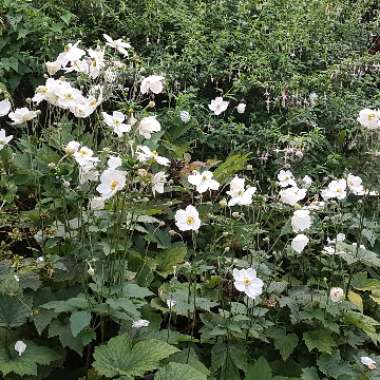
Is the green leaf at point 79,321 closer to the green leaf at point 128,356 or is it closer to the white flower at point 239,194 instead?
the green leaf at point 128,356

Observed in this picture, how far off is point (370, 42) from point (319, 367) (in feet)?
10.9

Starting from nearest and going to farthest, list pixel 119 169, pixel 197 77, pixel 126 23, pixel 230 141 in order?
pixel 119 169, pixel 230 141, pixel 197 77, pixel 126 23

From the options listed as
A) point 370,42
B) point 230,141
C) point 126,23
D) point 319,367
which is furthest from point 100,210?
point 370,42

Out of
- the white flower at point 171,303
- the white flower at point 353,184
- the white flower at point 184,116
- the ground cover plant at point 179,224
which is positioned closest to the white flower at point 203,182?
the ground cover plant at point 179,224

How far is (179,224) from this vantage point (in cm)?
219

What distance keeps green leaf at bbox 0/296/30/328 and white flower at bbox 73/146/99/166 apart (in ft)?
1.86

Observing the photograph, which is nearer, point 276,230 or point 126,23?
point 276,230

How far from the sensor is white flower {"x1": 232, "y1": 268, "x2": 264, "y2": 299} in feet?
6.99

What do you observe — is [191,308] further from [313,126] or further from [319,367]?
[313,126]

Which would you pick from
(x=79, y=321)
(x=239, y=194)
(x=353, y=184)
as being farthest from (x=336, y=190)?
(x=79, y=321)

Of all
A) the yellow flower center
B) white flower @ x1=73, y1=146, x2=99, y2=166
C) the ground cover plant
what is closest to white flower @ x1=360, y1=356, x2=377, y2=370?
the ground cover plant

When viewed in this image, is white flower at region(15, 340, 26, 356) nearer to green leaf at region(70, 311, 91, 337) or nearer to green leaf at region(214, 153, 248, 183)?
green leaf at region(70, 311, 91, 337)

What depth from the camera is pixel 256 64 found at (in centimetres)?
394

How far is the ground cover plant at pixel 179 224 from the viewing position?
6.94ft
